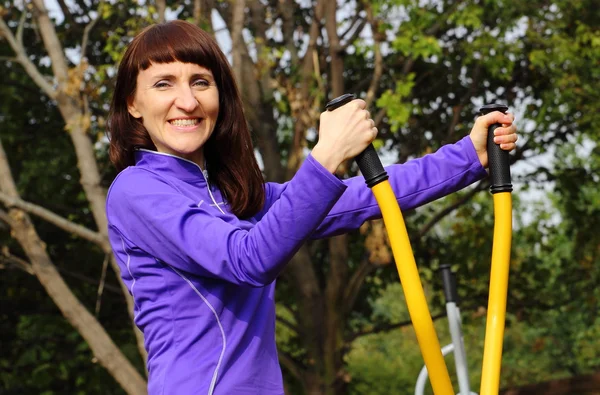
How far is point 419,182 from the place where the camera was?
2283 millimetres

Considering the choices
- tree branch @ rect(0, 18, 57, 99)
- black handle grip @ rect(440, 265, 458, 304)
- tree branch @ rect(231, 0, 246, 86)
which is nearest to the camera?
black handle grip @ rect(440, 265, 458, 304)

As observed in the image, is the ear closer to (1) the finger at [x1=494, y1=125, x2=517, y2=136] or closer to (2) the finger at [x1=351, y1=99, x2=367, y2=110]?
(2) the finger at [x1=351, y1=99, x2=367, y2=110]

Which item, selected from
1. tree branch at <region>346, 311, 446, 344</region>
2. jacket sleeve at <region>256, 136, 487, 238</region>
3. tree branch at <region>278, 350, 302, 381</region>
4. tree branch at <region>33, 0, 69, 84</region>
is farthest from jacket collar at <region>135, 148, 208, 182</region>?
tree branch at <region>346, 311, 446, 344</region>

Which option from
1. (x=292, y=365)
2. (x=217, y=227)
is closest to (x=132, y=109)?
(x=217, y=227)

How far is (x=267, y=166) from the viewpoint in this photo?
9164mm

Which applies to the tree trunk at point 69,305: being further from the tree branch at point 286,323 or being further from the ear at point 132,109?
the ear at point 132,109

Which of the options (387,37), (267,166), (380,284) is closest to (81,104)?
(267,166)

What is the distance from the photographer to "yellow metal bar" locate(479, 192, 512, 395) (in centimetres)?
178

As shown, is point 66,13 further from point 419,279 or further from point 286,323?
point 419,279

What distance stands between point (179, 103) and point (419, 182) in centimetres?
57

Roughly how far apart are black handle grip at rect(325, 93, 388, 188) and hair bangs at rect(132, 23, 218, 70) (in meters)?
0.39

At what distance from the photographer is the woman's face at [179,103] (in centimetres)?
209

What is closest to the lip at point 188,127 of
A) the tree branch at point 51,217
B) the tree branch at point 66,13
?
the tree branch at point 51,217

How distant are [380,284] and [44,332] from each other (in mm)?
3917
